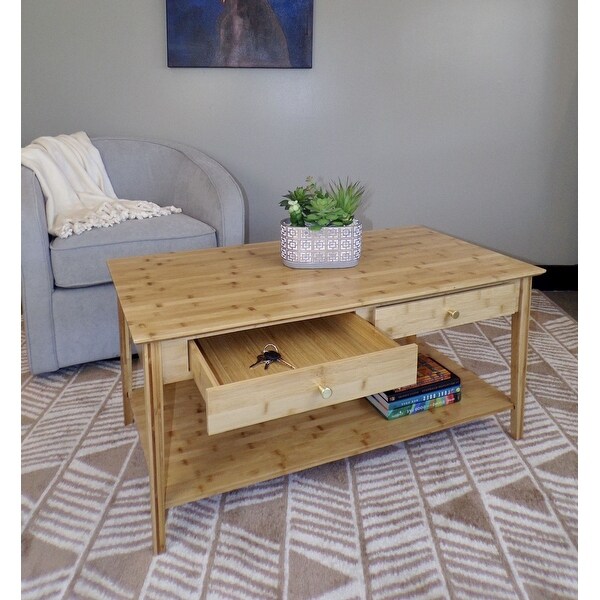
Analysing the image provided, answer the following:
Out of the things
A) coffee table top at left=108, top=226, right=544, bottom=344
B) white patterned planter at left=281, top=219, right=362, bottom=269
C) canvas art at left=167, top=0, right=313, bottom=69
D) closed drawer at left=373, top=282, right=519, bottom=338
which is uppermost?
canvas art at left=167, top=0, right=313, bottom=69

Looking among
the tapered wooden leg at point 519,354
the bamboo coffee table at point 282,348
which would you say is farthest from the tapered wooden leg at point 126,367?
the tapered wooden leg at point 519,354

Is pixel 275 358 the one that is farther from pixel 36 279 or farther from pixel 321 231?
pixel 36 279

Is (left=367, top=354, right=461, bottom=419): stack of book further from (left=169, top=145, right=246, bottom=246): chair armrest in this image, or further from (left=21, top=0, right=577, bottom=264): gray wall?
(left=21, top=0, right=577, bottom=264): gray wall

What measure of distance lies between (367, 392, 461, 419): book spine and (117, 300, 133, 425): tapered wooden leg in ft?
2.06

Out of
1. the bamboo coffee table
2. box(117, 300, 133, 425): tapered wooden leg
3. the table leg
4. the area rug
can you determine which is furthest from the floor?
Result: the table leg

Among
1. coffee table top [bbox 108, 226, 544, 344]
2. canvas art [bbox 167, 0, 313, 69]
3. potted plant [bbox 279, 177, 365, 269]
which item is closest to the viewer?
coffee table top [bbox 108, 226, 544, 344]

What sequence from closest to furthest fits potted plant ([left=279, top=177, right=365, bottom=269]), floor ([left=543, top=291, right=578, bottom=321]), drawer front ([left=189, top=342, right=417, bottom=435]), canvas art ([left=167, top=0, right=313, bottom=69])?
drawer front ([left=189, top=342, right=417, bottom=435]) < potted plant ([left=279, top=177, right=365, bottom=269]) < canvas art ([left=167, top=0, right=313, bottom=69]) < floor ([left=543, top=291, right=578, bottom=321])

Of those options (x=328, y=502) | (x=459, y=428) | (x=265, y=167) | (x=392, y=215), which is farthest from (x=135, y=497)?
(x=392, y=215)

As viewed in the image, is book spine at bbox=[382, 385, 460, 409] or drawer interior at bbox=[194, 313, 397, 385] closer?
drawer interior at bbox=[194, 313, 397, 385]

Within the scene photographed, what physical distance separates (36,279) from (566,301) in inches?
86.5

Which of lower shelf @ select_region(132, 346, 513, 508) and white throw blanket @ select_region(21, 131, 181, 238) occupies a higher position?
white throw blanket @ select_region(21, 131, 181, 238)

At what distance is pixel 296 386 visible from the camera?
1110 mm

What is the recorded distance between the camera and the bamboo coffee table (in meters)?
1.13
